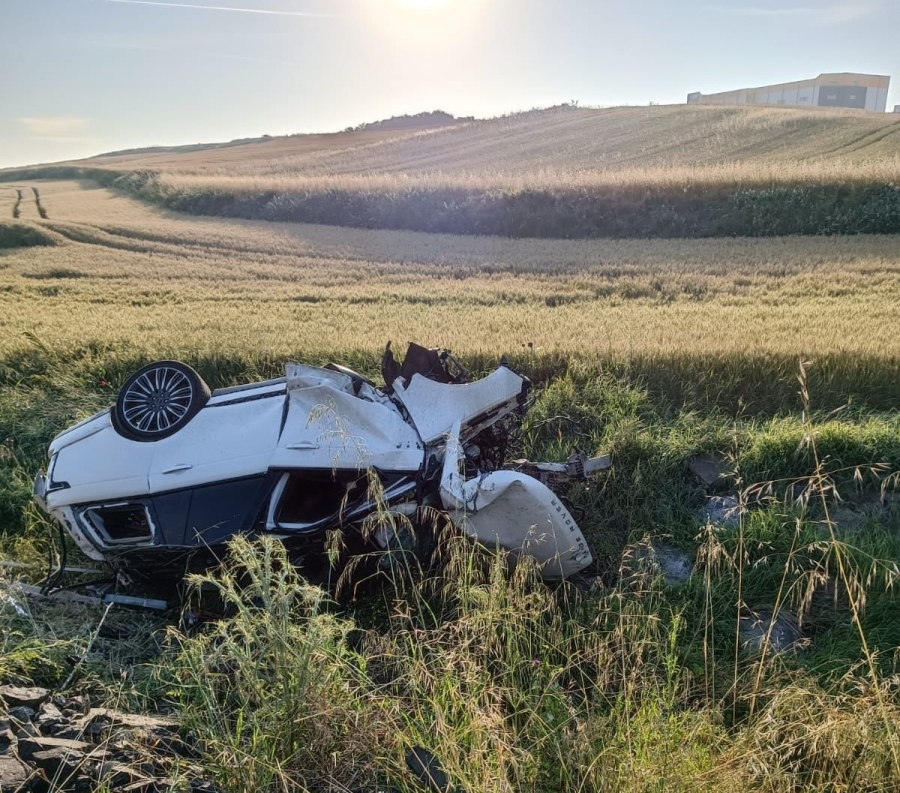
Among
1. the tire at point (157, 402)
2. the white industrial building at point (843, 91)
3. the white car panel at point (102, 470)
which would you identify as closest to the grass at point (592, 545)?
the white car panel at point (102, 470)

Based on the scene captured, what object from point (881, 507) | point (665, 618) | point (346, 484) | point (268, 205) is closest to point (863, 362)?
point (881, 507)

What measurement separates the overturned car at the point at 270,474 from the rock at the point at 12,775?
5.63ft

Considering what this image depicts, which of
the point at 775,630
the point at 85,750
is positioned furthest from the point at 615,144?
the point at 85,750

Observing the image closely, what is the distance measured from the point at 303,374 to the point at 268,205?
2380cm

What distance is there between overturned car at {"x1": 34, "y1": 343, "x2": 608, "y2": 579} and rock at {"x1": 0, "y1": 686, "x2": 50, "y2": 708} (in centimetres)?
131

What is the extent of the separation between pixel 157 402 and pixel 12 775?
8.40 ft

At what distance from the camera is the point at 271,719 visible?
2.79 m

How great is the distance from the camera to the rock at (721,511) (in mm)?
5316

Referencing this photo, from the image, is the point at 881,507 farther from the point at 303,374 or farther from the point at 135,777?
the point at 135,777

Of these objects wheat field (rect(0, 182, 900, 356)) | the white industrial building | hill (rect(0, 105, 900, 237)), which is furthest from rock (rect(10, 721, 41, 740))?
the white industrial building

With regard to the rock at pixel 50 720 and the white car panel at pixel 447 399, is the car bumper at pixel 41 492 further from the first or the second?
the white car panel at pixel 447 399

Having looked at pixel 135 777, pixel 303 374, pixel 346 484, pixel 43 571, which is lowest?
pixel 43 571

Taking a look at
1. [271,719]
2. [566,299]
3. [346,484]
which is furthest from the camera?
[566,299]

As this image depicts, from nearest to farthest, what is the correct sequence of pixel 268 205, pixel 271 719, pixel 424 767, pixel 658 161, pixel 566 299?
pixel 424 767 < pixel 271 719 < pixel 566 299 < pixel 268 205 < pixel 658 161
